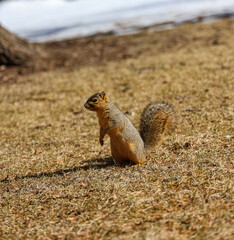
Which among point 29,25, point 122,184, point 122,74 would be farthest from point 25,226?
point 29,25

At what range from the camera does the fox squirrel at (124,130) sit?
3.10m

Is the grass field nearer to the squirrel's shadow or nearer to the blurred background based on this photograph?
the squirrel's shadow

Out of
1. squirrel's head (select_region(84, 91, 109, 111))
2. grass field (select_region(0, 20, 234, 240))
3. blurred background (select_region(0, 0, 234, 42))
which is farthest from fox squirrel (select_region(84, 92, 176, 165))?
blurred background (select_region(0, 0, 234, 42))

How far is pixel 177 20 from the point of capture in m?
11.9

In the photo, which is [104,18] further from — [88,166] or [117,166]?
[117,166]

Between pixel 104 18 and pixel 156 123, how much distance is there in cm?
1172

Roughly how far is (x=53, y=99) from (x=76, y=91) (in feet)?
1.55

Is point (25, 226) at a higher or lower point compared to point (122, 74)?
lower

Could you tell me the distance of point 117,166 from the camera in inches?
131

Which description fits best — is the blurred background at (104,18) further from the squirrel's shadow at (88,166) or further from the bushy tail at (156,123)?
the squirrel's shadow at (88,166)

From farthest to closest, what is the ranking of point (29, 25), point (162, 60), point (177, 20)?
point (29, 25)
point (177, 20)
point (162, 60)

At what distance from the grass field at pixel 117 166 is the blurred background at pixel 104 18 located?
5.09 metres

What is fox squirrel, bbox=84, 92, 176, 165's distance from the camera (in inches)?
122

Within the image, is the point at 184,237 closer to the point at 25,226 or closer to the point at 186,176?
the point at 186,176
